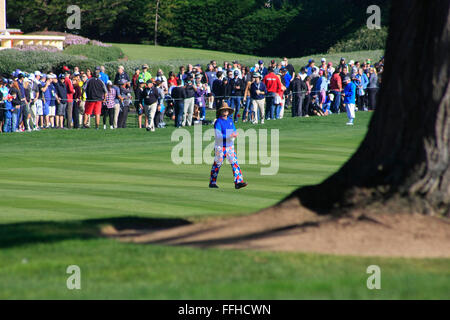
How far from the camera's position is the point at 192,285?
796 cm

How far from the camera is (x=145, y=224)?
10938 mm

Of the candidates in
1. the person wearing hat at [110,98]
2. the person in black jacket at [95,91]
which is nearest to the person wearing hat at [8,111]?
the person in black jacket at [95,91]

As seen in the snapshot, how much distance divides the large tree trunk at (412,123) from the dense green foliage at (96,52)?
4460 centimetres

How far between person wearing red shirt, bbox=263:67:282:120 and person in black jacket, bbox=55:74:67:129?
7.53 m

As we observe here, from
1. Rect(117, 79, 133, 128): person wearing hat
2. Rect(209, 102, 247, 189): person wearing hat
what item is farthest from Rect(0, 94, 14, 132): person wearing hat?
Rect(209, 102, 247, 189): person wearing hat

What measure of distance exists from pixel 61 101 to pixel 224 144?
40.3ft

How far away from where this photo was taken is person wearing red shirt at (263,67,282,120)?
3194 centimetres

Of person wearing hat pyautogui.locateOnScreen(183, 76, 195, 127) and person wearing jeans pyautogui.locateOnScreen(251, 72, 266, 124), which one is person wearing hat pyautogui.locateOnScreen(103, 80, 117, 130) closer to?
person wearing hat pyautogui.locateOnScreen(183, 76, 195, 127)

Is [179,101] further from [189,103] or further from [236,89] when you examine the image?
[236,89]

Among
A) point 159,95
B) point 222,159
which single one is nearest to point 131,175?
point 222,159

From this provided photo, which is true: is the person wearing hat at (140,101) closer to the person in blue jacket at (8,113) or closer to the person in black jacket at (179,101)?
the person in black jacket at (179,101)

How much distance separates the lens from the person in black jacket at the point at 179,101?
3017 centimetres

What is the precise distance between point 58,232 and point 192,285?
109 inches

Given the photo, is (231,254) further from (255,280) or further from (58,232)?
(58,232)
